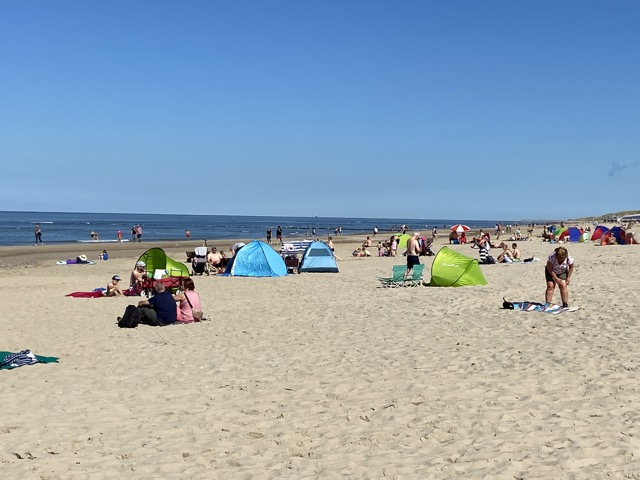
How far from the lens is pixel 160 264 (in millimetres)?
20609

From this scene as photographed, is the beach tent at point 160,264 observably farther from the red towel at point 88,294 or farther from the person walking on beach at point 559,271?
the person walking on beach at point 559,271

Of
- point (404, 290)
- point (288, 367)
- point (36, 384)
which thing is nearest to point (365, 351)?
point (288, 367)

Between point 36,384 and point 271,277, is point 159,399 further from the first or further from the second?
point 271,277

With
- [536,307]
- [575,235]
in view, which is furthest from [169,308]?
[575,235]

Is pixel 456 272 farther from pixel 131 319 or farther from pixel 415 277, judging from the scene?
pixel 131 319

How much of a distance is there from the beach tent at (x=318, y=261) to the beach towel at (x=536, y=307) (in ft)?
36.7

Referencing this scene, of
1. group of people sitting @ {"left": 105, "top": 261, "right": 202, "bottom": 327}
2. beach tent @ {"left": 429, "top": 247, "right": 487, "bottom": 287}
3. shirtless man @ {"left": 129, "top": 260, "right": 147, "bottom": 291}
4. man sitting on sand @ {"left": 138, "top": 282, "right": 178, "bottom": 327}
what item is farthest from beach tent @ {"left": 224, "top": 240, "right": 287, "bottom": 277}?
man sitting on sand @ {"left": 138, "top": 282, "right": 178, "bottom": 327}

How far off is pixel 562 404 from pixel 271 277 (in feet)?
52.0

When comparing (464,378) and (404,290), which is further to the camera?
(404,290)

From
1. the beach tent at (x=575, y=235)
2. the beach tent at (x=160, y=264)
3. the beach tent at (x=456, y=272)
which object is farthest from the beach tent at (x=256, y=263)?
the beach tent at (x=575, y=235)

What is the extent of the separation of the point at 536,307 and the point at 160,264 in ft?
40.6

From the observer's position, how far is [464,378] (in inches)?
305

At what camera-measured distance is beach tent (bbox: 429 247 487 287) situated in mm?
17297

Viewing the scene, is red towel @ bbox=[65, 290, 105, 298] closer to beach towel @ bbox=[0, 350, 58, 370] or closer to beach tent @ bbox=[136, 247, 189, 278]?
beach tent @ bbox=[136, 247, 189, 278]
